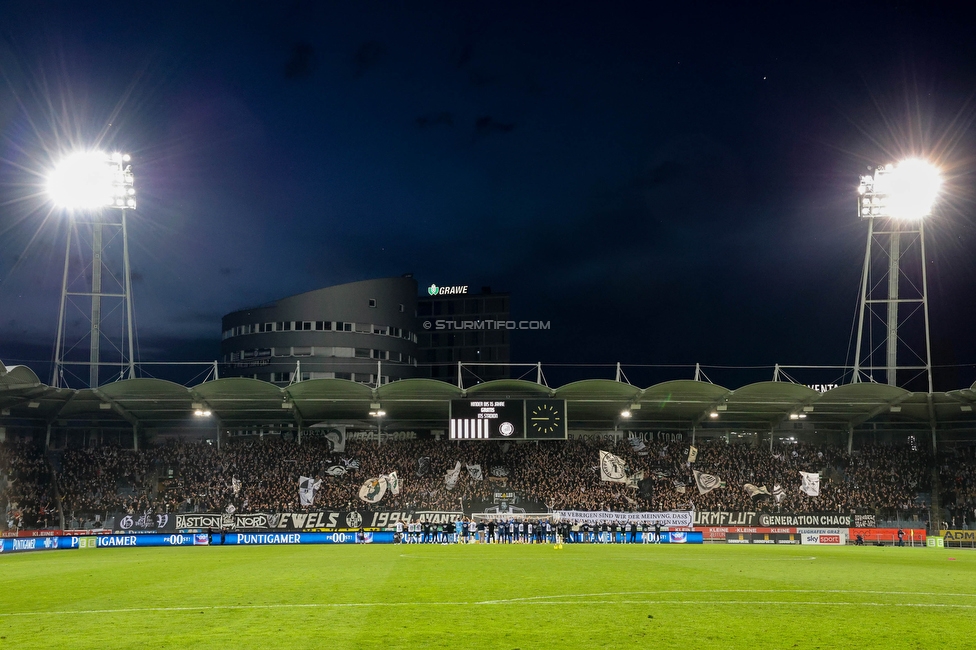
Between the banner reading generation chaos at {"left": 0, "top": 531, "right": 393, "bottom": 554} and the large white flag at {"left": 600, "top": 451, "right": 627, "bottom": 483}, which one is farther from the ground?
the large white flag at {"left": 600, "top": 451, "right": 627, "bottom": 483}

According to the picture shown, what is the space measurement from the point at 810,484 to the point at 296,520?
30067mm

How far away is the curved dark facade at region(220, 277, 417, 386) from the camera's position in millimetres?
88500

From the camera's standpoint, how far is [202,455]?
48.4 meters

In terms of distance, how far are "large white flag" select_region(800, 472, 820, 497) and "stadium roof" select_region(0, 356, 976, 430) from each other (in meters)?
3.61

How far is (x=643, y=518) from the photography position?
4353 cm

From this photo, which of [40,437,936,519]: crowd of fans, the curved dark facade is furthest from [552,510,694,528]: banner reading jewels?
the curved dark facade

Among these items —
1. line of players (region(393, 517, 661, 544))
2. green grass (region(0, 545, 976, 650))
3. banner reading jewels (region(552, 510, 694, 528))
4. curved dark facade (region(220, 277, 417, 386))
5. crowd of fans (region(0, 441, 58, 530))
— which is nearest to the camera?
green grass (region(0, 545, 976, 650))

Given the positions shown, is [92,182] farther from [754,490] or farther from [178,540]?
[754,490]

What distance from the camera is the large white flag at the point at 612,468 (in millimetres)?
47812

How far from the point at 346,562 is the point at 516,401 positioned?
19.6 meters

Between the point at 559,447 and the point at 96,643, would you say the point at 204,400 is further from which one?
the point at 96,643

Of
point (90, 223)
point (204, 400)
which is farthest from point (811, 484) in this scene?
point (90, 223)

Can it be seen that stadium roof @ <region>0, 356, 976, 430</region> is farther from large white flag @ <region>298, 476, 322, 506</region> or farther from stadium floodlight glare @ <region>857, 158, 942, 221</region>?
stadium floodlight glare @ <region>857, 158, 942, 221</region>

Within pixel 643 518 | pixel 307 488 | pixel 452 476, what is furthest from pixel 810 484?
pixel 307 488
